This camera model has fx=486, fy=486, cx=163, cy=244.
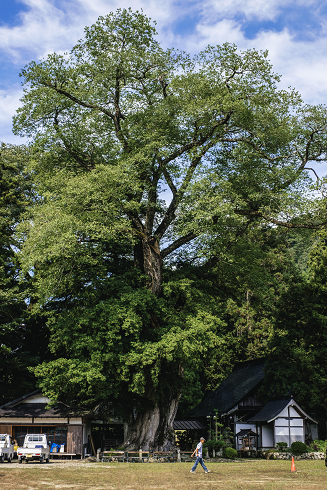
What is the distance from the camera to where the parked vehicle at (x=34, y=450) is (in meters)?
23.4

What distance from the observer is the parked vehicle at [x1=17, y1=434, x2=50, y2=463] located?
76.8ft

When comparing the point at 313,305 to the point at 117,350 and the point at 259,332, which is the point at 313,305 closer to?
the point at 259,332

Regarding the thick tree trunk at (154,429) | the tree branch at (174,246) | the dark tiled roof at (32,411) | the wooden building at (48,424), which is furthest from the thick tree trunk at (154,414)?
the dark tiled roof at (32,411)

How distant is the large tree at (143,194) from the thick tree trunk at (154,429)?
7cm

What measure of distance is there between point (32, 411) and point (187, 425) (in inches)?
523

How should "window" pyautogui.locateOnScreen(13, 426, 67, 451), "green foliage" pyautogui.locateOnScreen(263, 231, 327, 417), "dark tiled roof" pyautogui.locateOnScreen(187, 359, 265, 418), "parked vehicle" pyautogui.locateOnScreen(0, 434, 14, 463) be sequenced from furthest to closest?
1. "dark tiled roof" pyautogui.locateOnScreen(187, 359, 265, 418)
2. "green foliage" pyautogui.locateOnScreen(263, 231, 327, 417)
3. "window" pyautogui.locateOnScreen(13, 426, 67, 451)
4. "parked vehicle" pyautogui.locateOnScreen(0, 434, 14, 463)

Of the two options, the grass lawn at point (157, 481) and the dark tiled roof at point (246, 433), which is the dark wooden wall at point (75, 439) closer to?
the dark tiled roof at point (246, 433)

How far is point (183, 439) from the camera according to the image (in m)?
40.3

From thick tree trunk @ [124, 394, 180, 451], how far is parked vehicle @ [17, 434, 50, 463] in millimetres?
4220

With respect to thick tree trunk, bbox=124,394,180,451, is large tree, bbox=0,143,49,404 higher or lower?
higher

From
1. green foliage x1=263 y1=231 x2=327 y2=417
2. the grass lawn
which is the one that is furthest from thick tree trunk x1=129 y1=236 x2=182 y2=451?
green foliage x1=263 y1=231 x2=327 y2=417

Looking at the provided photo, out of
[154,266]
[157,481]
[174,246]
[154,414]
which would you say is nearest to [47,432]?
[154,414]

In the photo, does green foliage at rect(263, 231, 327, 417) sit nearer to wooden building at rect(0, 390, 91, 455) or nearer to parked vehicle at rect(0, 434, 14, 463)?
wooden building at rect(0, 390, 91, 455)

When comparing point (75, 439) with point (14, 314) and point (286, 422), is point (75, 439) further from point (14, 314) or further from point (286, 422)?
point (286, 422)
